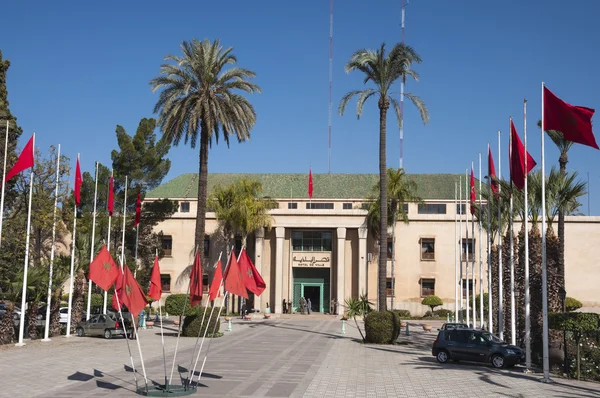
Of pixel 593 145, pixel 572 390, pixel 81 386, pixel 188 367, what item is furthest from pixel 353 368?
pixel 593 145

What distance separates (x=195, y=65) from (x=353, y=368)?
20.5m

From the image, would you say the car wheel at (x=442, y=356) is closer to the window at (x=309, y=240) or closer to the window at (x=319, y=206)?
the window at (x=309, y=240)

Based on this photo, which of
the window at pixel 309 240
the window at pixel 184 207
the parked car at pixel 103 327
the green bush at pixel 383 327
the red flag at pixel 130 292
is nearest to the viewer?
the red flag at pixel 130 292

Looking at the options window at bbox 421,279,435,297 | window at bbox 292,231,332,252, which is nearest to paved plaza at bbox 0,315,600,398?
window at bbox 421,279,435,297

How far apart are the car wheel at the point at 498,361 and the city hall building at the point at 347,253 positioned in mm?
31374

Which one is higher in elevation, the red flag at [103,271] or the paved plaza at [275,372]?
the red flag at [103,271]

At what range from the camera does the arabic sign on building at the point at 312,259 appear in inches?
2308

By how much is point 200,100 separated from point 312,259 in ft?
87.0

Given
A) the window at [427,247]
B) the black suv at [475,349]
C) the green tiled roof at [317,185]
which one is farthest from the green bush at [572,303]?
the black suv at [475,349]

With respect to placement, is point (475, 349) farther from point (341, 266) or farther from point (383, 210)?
point (341, 266)

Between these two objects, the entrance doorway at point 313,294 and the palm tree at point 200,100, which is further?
the entrance doorway at point 313,294

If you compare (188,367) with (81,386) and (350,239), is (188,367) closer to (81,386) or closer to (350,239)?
(81,386)

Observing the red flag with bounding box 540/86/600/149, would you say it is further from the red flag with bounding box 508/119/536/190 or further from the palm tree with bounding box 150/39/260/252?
the palm tree with bounding box 150/39/260/252

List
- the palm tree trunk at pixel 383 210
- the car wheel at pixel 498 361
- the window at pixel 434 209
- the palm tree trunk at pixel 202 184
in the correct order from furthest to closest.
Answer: the window at pixel 434 209
the palm tree trunk at pixel 202 184
the palm tree trunk at pixel 383 210
the car wheel at pixel 498 361
